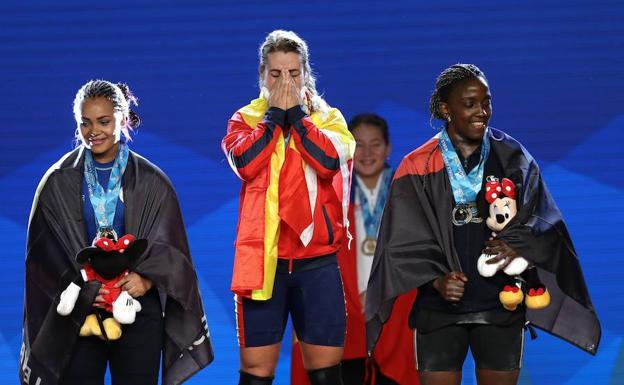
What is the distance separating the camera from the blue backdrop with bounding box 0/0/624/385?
247 inches

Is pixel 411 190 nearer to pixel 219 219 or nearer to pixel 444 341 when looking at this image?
pixel 444 341

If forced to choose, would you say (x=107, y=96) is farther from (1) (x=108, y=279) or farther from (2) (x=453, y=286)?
(2) (x=453, y=286)

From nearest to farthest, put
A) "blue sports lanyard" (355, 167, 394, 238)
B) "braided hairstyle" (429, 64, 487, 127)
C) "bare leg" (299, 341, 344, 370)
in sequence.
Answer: "braided hairstyle" (429, 64, 487, 127)
"bare leg" (299, 341, 344, 370)
"blue sports lanyard" (355, 167, 394, 238)

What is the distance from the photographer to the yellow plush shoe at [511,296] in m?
4.31

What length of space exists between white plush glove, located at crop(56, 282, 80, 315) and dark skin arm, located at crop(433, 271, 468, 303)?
4.45ft

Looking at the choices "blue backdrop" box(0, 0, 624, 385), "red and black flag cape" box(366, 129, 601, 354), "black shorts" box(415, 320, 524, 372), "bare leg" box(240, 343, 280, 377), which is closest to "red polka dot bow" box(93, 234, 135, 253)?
"bare leg" box(240, 343, 280, 377)

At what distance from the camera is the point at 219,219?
6383 mm

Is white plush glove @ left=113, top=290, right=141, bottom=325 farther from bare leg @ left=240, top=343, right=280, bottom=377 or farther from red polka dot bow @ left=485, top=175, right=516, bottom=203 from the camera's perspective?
red polka dot bow @ left=485, top=175, right=516, bottom=203

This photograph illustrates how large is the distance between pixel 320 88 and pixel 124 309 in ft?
7.56

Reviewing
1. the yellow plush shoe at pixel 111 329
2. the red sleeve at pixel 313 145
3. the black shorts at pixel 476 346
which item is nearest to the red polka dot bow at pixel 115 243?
the yellow plush shoe at pixel 111 329

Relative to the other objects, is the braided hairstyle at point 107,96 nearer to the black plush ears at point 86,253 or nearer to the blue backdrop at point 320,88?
the black plush ears at point 86,253

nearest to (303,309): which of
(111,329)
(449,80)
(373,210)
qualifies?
(111,329)

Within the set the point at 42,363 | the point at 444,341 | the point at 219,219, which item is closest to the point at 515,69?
the point at 219,219

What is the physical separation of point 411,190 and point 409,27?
1986 mm
